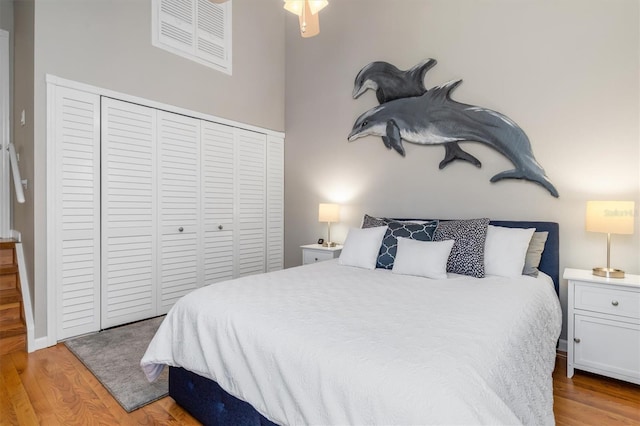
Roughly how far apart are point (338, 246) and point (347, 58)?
209 centimetres

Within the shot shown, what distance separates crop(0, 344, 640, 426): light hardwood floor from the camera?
5.63 ft

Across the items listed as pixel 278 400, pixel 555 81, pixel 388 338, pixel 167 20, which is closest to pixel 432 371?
pixel 388 338

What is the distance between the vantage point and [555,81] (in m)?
2.56

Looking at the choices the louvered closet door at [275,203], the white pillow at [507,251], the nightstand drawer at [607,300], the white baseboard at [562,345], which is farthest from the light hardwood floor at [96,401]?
the louvered closet door at [275,203]

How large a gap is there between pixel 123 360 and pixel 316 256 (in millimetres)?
1927

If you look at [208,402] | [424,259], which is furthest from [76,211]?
[424,259]

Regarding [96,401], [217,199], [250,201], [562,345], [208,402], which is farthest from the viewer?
[250,201]

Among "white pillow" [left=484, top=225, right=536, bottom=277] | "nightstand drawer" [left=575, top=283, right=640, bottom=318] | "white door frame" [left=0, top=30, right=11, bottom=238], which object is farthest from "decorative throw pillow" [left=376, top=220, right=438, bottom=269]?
"white door frame" [left=0, top=30, right=11, bottom=238]

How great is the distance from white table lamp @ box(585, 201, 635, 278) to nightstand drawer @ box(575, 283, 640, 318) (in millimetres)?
150

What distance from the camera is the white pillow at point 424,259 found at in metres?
2.27

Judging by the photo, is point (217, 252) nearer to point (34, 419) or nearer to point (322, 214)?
point (322, 214)

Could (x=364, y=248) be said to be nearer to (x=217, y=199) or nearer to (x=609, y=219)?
(x=609, y=219)

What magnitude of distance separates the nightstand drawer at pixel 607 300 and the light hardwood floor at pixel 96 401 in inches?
18.1

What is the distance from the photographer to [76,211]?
267 cm
